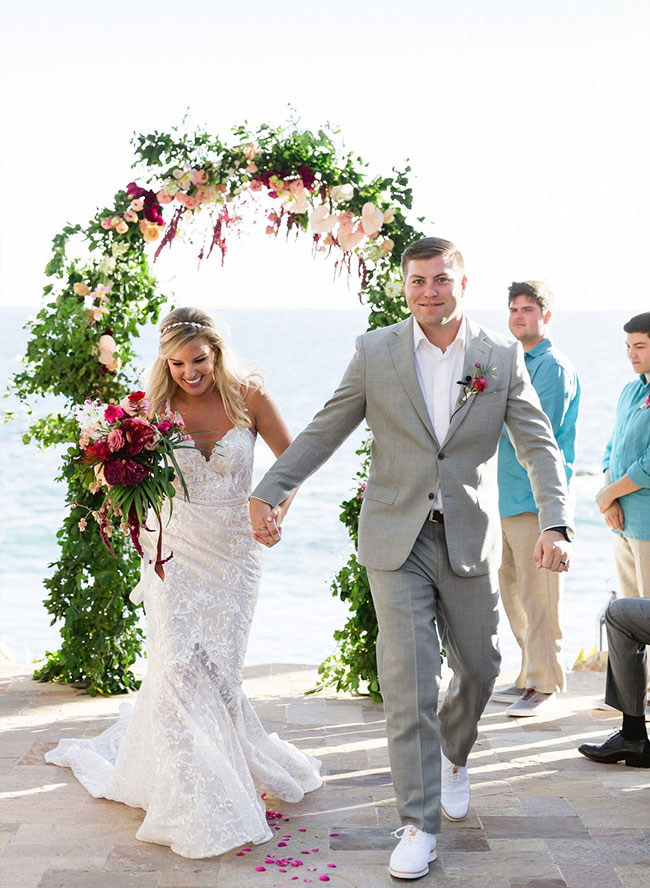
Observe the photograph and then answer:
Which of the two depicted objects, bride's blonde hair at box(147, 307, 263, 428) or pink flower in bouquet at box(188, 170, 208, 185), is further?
pink flower in bouquet at box(188, 170, 208, 185)

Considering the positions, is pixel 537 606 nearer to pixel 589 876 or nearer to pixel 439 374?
pixel 589 876

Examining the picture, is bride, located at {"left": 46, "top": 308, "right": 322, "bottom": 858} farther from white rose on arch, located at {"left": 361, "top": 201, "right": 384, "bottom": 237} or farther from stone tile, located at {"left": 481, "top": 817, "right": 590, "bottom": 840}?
white rose on arch, located at {"left": 361, "top": 201, "right": 384, "bottom": 237}

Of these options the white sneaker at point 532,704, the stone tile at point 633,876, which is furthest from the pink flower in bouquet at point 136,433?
the white sneaker at point 532,704

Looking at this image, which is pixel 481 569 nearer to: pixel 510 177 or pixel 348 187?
pixel 348 187

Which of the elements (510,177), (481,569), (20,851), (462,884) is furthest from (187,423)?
(510,177)

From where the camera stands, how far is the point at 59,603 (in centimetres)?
575

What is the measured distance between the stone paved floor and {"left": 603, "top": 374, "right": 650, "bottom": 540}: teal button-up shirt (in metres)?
1.03

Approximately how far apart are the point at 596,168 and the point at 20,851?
121 ft

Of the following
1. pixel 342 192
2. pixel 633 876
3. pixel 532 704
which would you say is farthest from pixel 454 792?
pixel 342 192

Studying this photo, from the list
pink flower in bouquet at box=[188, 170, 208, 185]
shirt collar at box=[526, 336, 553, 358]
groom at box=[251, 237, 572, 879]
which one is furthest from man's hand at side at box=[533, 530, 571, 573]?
pink flower in bouquet at box=[188, 170, 208, 185]

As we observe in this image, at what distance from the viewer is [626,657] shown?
14.8 feet

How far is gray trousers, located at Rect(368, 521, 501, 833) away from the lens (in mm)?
3410

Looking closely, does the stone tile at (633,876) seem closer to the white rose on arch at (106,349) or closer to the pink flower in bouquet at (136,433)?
the pink flower in bouquet at (136,433)

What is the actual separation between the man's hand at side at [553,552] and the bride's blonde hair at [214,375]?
137 cm
